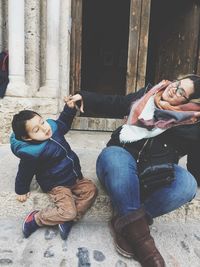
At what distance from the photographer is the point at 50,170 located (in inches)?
70.1

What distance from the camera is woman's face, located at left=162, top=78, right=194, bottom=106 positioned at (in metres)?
1.66

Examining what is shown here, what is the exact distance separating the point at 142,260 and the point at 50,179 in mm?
647

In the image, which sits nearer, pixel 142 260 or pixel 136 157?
pixel 142 260

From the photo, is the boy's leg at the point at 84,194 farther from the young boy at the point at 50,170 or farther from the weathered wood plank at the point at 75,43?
the weathered wood plank at the point at 75,43

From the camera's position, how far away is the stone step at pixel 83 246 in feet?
5.08

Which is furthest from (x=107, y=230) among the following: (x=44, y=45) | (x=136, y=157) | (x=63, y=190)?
(x=44, y=45)

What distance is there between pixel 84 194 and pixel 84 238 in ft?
0.79

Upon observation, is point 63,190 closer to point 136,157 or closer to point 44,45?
point 136,157

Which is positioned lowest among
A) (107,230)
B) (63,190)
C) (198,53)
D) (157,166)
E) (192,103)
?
(107,230)

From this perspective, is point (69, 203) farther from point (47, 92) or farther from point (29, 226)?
point (47, 92)

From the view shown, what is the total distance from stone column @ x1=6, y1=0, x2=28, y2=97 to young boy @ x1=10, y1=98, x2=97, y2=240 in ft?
3.79

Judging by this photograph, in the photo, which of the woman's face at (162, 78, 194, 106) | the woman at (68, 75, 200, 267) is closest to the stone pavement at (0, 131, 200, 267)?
the woman at (68, 75, 200, 267)

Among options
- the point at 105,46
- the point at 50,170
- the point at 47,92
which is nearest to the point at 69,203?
the point at 50,170

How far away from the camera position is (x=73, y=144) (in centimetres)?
292
